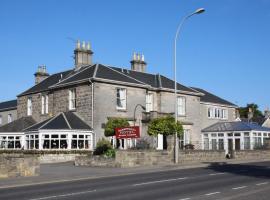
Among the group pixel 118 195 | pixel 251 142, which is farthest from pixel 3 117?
pixel 118 195

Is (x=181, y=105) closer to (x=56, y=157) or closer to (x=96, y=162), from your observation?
(x=56, y=157)

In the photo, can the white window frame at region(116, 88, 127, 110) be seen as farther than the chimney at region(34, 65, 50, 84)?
No

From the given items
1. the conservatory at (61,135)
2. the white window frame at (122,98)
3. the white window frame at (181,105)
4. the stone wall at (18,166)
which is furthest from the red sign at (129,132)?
the white window frame at (181,105)

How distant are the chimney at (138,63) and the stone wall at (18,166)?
2951 cm

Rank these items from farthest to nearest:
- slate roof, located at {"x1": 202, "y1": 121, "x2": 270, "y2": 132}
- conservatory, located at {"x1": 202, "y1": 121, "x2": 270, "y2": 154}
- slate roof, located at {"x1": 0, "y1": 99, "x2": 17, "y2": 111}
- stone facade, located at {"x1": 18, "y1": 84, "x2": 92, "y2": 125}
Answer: slate roof, located at {"x1": 0, "y1": 99, "x2": 17, "y2": 111} → slate roof, located at {"x1": 202, "y1": 121, "x2": 270, "y2": 132} → conservatory, located at {"x1": 202, "y1": 121, "x2": 270, "y2": 154} → stone facade, located at {"x1": 18, "y1": 84, "x2": 92, "y2": 125}

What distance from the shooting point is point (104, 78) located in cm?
4156

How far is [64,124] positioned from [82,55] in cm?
1035

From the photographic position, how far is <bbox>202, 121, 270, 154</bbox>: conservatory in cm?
4800

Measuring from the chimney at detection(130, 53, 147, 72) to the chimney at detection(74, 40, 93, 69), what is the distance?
20.4 feet

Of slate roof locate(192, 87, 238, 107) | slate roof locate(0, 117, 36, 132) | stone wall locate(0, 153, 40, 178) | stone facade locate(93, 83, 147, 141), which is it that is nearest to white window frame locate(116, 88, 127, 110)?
stone facade locate(93, 83, 147, 141)

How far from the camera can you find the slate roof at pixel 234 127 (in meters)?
48.6

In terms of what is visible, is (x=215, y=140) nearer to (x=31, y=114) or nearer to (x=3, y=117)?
(x=31, y=114)

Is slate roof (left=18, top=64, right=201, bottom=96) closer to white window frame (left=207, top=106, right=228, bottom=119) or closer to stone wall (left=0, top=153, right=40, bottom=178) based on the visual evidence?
white window frame (left=207, top=106, right=228, bottom=119)

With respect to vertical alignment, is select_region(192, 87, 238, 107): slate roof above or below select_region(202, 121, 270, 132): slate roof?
above
